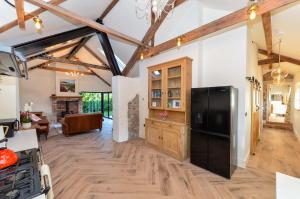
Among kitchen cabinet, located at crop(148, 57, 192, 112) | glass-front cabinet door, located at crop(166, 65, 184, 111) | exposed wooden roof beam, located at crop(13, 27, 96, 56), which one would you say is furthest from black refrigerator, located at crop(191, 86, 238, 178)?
exposed wooden roof beam, located at crop(13, 27, 96, 56)

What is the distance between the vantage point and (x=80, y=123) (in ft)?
19.4

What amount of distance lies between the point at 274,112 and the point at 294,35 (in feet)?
24.1

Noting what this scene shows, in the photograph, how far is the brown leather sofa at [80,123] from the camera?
5.62m

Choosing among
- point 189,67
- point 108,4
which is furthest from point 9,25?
point 189,67

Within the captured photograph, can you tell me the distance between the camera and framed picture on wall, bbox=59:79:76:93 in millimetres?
8680

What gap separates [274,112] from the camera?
8680 millimetres

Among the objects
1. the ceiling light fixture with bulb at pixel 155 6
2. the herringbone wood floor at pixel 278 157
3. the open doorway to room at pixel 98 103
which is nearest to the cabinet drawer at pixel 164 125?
the herringbone wood floor at pixel 278 157

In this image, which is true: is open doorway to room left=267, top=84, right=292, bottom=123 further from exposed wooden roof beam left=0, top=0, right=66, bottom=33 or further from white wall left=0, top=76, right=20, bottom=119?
white wall left=0, top=76, right=20, bottom=119

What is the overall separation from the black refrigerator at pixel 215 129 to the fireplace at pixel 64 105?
26.4ft

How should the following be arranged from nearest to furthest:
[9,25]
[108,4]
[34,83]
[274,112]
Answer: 1. [9,25]
2. [108,4]
3. [34,83]
4. [274,112]

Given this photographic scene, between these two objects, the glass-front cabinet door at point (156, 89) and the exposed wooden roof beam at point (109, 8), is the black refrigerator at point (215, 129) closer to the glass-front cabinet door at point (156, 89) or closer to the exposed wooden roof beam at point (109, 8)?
the glass-front cabinet door at point (156, 89)

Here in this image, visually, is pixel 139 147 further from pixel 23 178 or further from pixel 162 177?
pixel 23 178

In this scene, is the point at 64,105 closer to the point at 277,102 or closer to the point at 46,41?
the point at 46,41

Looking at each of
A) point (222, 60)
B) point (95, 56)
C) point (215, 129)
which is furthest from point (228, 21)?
point (95, 56)
